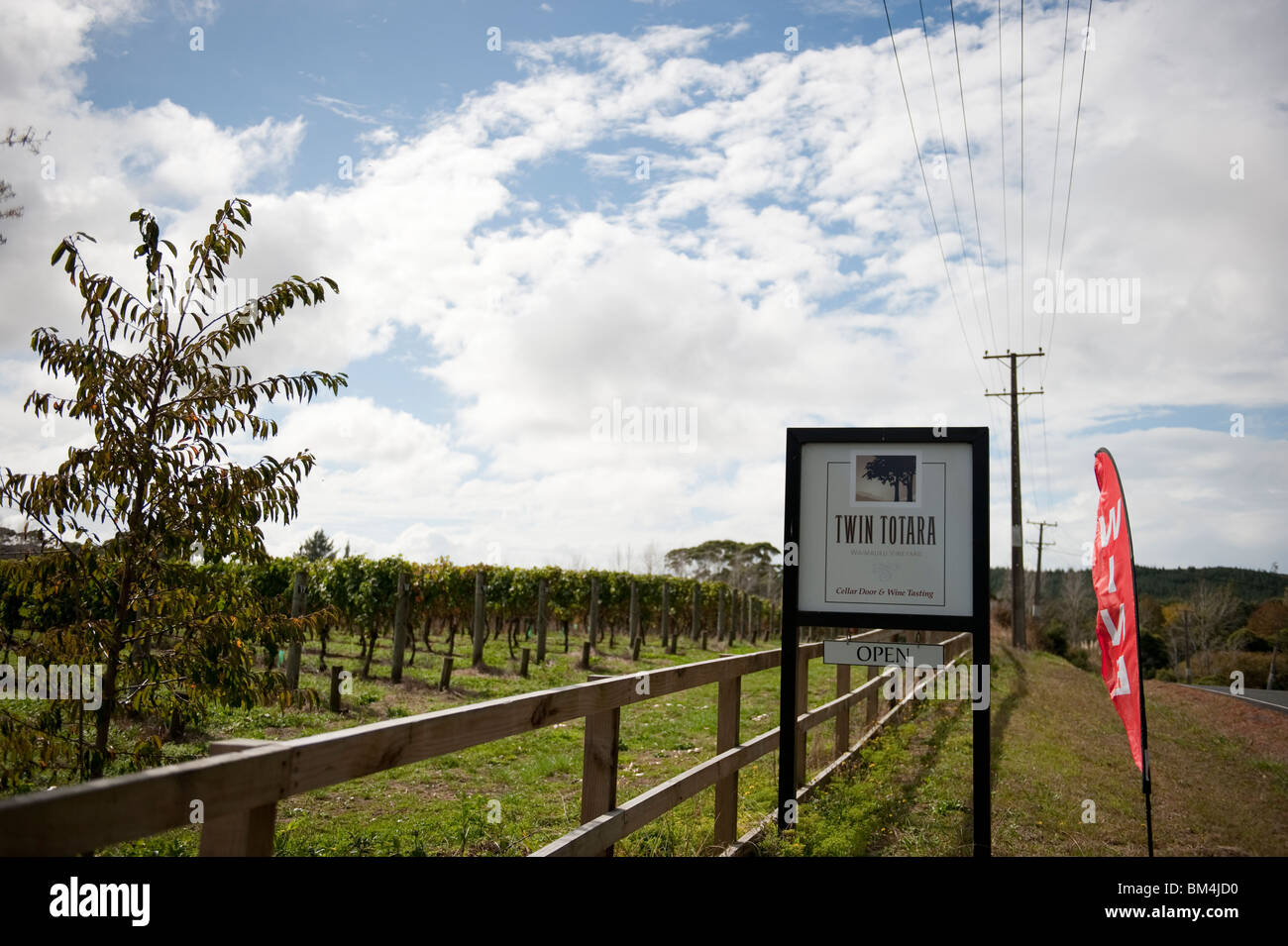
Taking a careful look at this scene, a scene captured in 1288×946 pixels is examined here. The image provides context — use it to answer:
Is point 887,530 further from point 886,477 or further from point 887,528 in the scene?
point 886,477

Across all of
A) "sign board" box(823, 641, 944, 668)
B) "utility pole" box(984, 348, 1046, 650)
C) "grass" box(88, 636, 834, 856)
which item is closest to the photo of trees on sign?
"sign board" box(823, 641, 944, 668)

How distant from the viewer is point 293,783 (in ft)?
6.33

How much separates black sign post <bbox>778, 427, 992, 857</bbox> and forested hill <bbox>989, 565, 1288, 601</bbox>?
91.2m

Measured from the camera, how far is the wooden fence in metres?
1.50

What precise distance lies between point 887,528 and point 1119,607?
123 cm

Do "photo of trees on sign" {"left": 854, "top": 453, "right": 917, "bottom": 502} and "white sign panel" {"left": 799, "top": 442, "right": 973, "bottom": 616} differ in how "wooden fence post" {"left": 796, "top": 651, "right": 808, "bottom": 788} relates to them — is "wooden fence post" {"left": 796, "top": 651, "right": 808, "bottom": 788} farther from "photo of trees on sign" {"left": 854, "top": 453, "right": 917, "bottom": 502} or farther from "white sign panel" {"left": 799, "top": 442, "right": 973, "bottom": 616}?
"photo of trees on sign" {"left": 854, "top": 453, "right": 917, "bottom": 502}

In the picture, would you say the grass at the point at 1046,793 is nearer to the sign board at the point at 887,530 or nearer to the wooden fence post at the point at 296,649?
the sign board at the point at 887,530

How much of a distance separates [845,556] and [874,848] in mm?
1736
